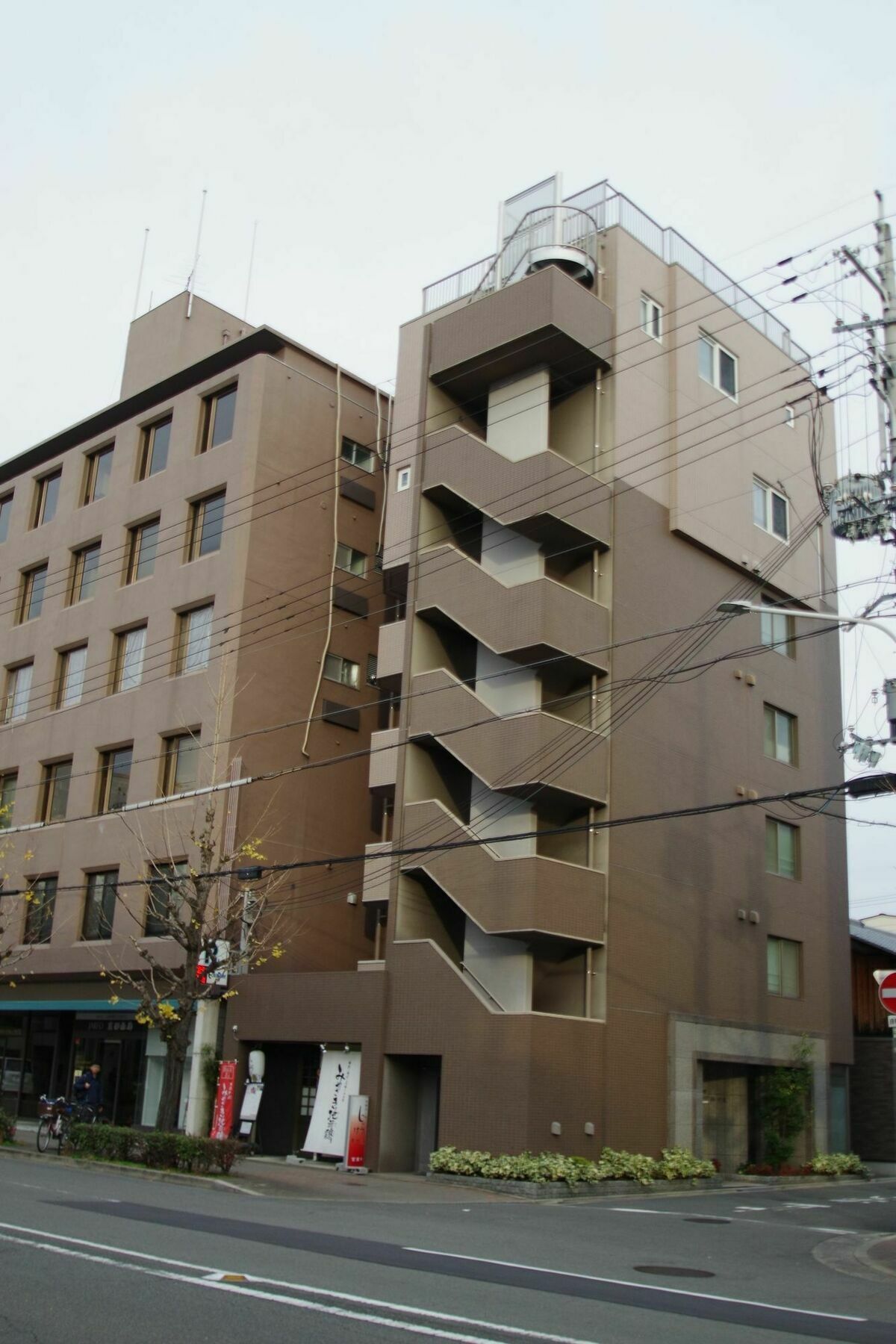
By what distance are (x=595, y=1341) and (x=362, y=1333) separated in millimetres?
1576

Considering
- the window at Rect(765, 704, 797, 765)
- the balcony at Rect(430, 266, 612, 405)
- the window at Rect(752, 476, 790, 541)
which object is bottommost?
the window at Rect(765, 704, 797, 765)

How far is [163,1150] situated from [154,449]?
22.8m

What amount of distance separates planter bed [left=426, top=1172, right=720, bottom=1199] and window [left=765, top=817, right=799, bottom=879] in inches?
385

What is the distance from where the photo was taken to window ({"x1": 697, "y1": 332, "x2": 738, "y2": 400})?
34.1 metres

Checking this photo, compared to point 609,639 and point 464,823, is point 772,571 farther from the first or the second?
point 464,823

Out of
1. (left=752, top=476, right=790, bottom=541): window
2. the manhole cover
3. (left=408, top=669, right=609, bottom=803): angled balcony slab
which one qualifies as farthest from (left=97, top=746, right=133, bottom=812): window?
the manhole cover

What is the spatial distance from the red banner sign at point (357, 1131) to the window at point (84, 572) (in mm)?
19062

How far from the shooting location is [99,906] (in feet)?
114

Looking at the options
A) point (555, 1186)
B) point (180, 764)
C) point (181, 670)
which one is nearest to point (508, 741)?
point (555, 1186)

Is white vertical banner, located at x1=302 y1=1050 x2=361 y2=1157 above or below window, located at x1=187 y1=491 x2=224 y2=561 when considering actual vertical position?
below

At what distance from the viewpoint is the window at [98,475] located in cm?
4038

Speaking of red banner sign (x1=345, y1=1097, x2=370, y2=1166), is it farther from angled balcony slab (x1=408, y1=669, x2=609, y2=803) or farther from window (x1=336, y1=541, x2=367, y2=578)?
window (x1=336, y1=541, x2=367, y2=578)

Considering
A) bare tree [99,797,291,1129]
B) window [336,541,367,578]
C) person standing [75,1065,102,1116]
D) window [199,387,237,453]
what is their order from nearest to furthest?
bare tree [99,797,291,1129] < person standing [75,1065,102,1116] < window [199,387,237,453] < window [336,541,367,578]

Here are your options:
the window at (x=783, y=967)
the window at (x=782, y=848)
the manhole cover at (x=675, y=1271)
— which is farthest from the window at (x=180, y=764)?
the manhole cover at (x=675, y=1271)
